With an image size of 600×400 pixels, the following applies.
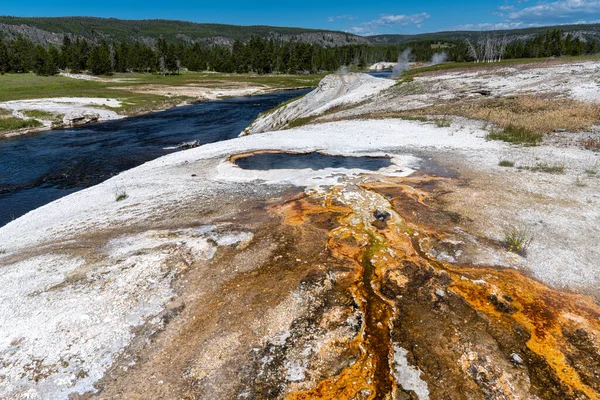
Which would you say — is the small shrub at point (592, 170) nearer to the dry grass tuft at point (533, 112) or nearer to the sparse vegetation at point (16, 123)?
the dry grass tuft at point (533, 112)

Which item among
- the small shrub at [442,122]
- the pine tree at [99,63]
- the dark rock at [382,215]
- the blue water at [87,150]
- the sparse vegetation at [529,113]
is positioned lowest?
the blue water at [87,150]

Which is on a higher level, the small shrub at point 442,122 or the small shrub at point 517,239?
the small shrub at point 442,122

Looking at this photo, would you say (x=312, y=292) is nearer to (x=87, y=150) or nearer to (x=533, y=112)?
(x=533, y=112)

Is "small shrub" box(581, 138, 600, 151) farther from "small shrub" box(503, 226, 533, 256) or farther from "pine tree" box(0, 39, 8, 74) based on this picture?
"pine tree" box(0, 39, 8, 74)

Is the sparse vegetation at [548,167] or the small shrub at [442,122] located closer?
the sparse vegetation at [548,167]

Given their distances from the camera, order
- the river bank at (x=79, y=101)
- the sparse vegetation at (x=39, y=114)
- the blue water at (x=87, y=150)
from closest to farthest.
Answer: the blue water at (x=87, y=150) → the river bank at (x=79, y=101) → the sparse vegetation at (x=39, y=114)

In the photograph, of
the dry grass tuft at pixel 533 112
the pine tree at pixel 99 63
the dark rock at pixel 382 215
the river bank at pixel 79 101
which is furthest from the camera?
the pine tree at pixel 99 63

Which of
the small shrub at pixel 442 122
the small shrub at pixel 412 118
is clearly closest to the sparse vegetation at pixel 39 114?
the small shrub at pixel 412 118
